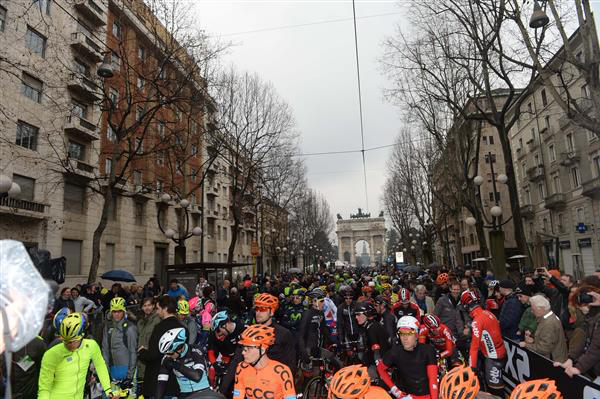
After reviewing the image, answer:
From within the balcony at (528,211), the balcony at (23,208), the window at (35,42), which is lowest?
the balcony at (23,208)

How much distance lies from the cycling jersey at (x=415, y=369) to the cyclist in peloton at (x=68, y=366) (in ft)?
9.81

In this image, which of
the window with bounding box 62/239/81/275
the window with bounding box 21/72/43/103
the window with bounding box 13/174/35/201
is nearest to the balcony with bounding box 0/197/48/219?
the window with bounding box 13/174/35/201

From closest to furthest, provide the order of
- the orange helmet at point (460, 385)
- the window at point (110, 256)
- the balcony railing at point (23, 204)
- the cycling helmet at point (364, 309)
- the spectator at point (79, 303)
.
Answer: the orange helmet at point (460, 385) → the cycling helmet at point (364, 309) → the spectator at point (79, 303) → the balcony railing at point (23, 204) → the window at point (110, 256)

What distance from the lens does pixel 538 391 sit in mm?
2631

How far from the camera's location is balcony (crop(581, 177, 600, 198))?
2650 centimetres

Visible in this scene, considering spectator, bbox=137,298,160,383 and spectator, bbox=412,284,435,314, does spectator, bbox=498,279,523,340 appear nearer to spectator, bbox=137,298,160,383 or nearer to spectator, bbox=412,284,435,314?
spectator, bbox=412,284,435,314

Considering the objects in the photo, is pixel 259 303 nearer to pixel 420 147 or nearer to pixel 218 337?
pixel 218 337

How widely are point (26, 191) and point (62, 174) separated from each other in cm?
228

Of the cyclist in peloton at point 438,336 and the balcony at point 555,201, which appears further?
the balcony at point 555,201

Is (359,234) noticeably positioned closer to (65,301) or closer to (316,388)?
(65,301)

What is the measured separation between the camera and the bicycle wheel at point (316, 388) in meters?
6.57

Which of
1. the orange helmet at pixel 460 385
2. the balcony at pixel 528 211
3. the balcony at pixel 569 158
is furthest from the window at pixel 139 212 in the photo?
the balcony at pixel 528 211

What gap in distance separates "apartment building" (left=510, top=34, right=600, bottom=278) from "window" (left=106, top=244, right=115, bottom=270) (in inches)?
1111

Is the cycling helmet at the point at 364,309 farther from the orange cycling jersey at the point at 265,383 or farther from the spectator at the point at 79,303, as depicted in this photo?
the spectator at the point at 79,303
